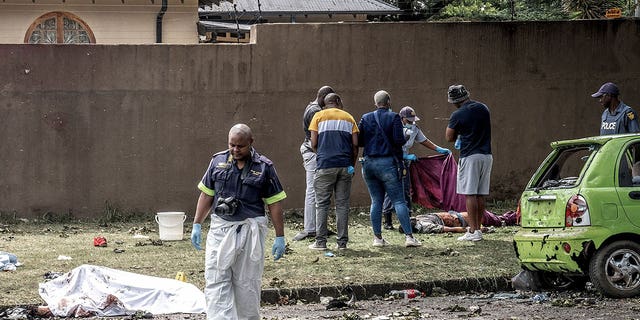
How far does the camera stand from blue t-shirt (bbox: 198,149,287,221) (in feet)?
30.6

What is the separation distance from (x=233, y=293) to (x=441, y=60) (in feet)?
33.8

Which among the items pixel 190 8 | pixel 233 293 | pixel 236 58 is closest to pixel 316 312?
pixel 233 293

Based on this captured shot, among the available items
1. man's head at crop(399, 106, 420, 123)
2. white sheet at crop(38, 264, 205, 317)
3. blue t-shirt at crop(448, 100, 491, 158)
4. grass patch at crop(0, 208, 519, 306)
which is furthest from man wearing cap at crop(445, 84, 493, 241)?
white sheet at crop(38, 264, 205, 317)

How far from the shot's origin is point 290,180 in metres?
18.4

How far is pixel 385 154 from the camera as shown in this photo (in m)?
14.3

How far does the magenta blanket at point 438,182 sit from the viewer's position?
57.0ft

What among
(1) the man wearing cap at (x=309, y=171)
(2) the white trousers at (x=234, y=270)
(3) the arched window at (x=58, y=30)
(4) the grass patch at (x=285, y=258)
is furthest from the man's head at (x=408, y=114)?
(3) the arched window at (x=58, y=30)

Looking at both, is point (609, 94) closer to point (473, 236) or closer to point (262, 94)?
point (473, 236)

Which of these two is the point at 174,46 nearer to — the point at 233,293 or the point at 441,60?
the point at 441,60

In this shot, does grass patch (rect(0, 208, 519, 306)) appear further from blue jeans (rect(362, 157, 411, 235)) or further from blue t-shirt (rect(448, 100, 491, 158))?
blue t-shirt (rect(448, 100, 491, 158))

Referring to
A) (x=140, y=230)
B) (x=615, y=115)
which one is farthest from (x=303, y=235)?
(x=615, y=115)

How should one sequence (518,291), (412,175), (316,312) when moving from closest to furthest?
1. (316,312)
2. (518,291)
3. (412,175)

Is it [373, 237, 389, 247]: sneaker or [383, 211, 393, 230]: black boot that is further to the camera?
[383, 211, 393, 230]: black boot

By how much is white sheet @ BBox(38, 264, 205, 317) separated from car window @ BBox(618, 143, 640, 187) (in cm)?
427
